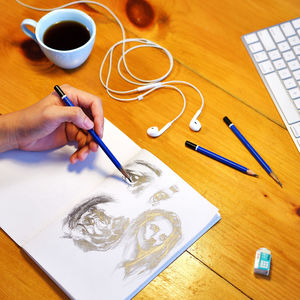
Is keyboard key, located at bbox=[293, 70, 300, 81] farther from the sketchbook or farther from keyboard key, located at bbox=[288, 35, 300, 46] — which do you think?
the sketchbook

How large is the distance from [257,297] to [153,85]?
0.45 m

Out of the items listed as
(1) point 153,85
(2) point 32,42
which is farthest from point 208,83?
(2) point 32,42

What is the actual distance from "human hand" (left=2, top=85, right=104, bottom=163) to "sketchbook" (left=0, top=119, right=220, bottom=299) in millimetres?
22

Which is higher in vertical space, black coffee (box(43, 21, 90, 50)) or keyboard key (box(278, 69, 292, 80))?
black coffee (box(43, 21, 90, 50))

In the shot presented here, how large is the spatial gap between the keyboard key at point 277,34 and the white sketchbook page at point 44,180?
1.33 feet

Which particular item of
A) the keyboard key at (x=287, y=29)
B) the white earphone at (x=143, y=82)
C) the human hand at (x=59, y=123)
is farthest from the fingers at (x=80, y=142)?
the keyboard key at (x=287, y=29)

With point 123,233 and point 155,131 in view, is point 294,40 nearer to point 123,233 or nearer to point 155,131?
point 155,131

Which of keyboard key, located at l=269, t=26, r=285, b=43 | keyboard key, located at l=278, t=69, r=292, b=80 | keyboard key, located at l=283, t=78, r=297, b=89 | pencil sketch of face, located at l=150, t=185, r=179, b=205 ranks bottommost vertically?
keyboard key, located at l=283, t=78, r=297, b=89

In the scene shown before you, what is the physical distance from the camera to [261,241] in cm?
61

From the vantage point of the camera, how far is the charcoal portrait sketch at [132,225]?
22.5 inches

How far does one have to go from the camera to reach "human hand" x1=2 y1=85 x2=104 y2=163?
0.61 m

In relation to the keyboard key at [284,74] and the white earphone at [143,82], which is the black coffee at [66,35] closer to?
the white earphone at [143,82]

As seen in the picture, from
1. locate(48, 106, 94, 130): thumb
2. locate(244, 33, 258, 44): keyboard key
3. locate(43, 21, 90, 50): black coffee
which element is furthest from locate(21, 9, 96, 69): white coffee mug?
locate(244, 33, 258, 44): keyboard key

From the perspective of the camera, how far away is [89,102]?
0.66 meters
